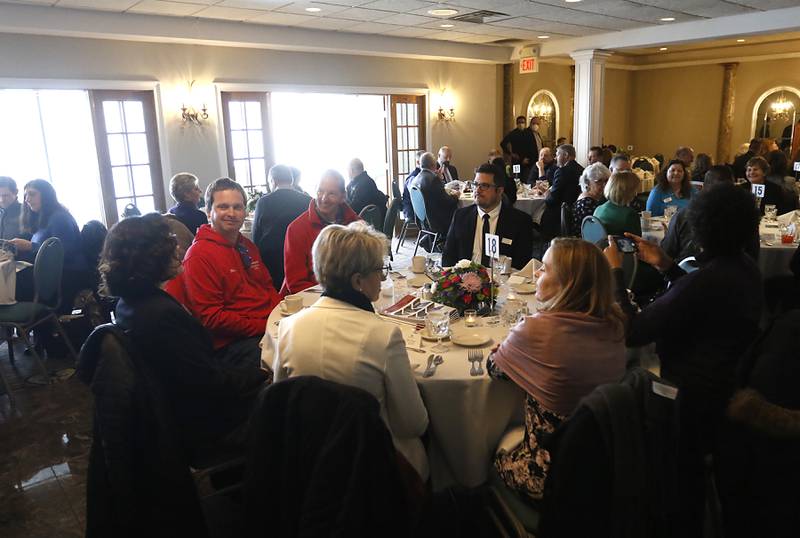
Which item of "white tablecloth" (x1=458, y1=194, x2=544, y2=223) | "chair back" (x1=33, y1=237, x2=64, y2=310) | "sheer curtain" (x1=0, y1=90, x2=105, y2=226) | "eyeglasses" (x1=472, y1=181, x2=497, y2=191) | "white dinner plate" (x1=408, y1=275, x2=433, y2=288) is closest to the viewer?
"white dinner plate" (x1=408, y1=275, x2=433, y2=288)

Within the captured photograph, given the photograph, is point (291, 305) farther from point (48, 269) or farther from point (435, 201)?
point (435, 201)

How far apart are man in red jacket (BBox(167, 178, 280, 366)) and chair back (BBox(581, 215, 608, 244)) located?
91.2 inches

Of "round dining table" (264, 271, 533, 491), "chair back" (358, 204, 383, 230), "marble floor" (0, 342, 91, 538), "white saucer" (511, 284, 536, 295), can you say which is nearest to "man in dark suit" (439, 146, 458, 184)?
"chair back" (358, 204, 383, 230)

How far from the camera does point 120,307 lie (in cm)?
201

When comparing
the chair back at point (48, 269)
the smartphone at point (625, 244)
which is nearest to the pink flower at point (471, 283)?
the smartphone at point (625, 244)

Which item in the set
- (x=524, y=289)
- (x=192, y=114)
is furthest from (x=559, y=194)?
(x=192, y=114)

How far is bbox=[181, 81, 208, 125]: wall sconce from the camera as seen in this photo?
745 centimetres

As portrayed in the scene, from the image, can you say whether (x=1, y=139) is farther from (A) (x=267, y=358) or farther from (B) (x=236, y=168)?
(A) (x=267, y=358)

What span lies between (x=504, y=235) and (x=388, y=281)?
2.93 feet

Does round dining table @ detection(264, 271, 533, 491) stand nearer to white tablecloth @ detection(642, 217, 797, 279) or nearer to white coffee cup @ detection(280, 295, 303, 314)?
white coffee cup @ detection(280, 295, 303, 314)

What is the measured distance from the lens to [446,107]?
10.5m

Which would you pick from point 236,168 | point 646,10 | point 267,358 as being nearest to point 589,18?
point 646,10

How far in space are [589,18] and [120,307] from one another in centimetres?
764

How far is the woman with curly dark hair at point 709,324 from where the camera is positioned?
81.9 inches
